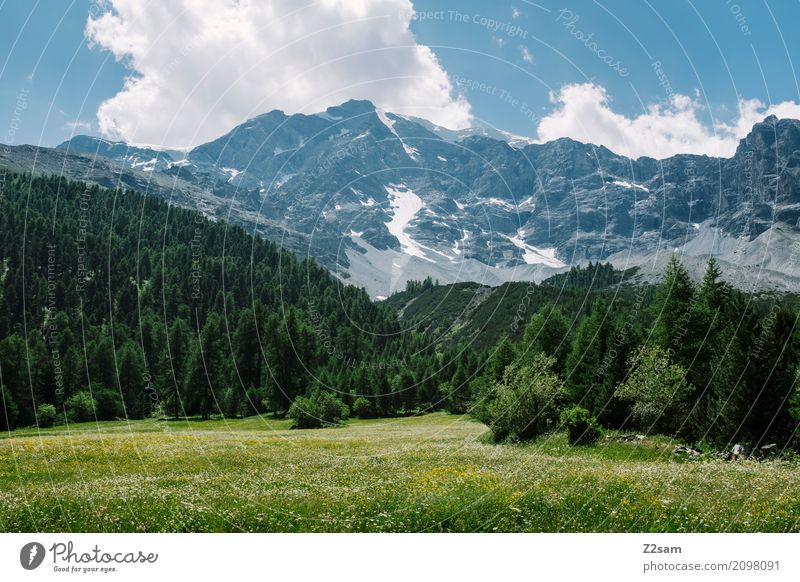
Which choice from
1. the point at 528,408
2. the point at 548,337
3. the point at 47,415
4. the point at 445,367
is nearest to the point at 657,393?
the point at 528,408

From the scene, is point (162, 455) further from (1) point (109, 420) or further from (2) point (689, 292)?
(1) point (109, 420)

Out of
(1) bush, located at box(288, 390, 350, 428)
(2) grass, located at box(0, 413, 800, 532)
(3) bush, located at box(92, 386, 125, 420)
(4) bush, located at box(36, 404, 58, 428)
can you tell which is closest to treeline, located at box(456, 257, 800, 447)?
(2) grass, located at box(0, 413, 800, 532)

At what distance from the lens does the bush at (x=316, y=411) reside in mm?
70812

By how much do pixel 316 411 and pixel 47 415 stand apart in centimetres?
3498

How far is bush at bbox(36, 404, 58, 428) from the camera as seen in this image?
238ft

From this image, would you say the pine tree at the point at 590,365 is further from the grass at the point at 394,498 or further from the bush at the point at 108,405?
the bush at the point at 108,405

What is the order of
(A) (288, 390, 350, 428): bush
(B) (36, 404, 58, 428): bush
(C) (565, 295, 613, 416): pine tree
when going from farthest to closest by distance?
(B) (36, 404, 58, 428): bush < (A) (288, 390, 350, 428): bush < (C) (565, 295, 613, 416): pine tree

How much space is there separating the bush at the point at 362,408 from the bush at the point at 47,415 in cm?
4346

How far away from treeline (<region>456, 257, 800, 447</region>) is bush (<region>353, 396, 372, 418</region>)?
39.9m

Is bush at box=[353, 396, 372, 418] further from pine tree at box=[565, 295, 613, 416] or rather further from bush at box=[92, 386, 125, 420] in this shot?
pine tree at box=[565, 295, 613, 416]

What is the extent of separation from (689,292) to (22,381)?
274 ft

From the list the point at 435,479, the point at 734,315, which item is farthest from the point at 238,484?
the point at 734,315

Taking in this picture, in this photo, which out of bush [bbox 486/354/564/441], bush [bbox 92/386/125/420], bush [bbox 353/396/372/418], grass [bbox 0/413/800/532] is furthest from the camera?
bush [bbox 353/396/372/418]

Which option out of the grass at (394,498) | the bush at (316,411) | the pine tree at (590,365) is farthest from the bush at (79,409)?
the grass at (394,498)
